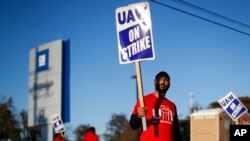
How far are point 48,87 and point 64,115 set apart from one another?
141 cm

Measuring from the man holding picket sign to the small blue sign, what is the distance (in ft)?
37.0

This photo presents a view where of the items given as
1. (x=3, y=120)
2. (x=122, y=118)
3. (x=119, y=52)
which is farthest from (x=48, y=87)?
(x=122, y=118)

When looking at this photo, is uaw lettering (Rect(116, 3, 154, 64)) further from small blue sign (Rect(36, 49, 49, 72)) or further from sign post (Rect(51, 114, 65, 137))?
sign post (Rect(51, 114, 65, 137))

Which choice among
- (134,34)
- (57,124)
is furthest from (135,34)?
(57,124)

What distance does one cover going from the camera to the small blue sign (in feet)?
56.8

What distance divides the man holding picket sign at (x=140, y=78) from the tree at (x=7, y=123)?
4254 cm

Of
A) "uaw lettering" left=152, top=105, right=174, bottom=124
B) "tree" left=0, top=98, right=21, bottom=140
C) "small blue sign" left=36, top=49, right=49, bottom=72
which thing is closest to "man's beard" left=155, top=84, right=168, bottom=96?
"uaw lettering" left=152, top=105, right=174, bottom=124

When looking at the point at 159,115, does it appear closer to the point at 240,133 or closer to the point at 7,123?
the point at 240,133

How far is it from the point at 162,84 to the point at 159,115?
0.36m

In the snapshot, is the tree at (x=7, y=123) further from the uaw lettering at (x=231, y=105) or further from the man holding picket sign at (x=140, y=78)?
the man holding picket sign at (x=140, y=78)

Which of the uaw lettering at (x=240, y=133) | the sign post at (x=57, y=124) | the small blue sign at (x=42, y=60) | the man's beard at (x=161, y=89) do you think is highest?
the small blue sign at (x=42, y=60)

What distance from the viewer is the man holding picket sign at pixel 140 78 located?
5.66 metres

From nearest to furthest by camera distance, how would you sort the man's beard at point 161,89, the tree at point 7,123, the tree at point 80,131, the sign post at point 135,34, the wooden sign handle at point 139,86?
the wooden sign handle at point 139,86 < the man's beard at point 161,89 < the sign post at point 135,34 < the tree at point 7,123 < the tree at point 80,131

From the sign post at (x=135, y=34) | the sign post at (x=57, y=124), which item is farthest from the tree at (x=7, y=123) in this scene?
the sign post at (x=135, y=34)
